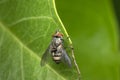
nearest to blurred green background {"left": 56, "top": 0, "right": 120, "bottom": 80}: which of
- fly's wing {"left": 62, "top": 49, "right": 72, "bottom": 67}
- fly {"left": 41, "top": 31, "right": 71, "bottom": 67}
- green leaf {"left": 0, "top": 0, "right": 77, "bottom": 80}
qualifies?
fly {"left": 41, "top": 31, "right": 71, "bottom": 67}

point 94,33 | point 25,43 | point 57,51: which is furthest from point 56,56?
point 94,33

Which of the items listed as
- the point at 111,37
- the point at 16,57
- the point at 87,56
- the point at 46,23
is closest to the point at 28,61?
the point at 16,57

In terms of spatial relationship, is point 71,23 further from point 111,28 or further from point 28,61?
point 28,61

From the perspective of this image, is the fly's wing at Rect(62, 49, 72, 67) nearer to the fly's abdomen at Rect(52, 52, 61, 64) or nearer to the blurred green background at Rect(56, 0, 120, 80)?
the fly's abdomen at Rect(52, 52, 61, 64)

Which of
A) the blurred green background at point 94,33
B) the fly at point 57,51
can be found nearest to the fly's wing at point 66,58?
the fly at point 57,51

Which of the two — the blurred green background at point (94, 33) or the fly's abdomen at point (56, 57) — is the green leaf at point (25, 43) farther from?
the blurred green background at point (94, 33)

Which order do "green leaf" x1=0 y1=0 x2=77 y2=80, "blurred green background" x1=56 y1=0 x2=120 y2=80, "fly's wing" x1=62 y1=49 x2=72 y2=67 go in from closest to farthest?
1. "green leaf" x1=0 y1=0 x2=77 y2=80
2. "fly's wing" x1=62 y1=49 x2=72 y2=67
3. "blurred green background" x1=56 y1=0 x2=120 y2=80

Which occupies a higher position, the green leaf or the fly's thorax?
the green leaf
